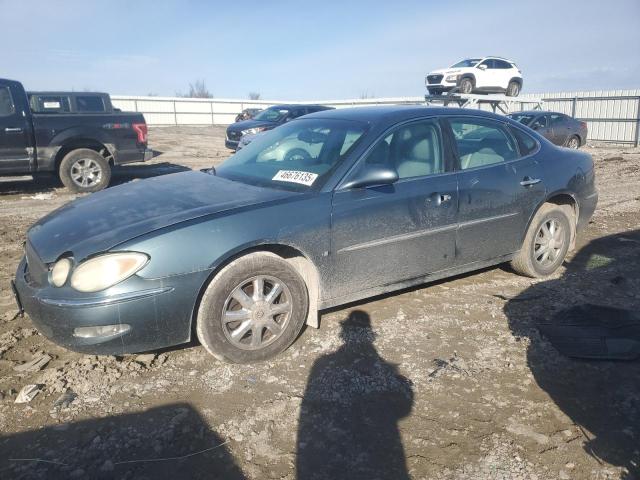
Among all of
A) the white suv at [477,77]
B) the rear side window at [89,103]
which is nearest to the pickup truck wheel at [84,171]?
the rear side window at [89,103]

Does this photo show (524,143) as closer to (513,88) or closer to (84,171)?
(84,171)

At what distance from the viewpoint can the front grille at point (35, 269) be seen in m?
2.93

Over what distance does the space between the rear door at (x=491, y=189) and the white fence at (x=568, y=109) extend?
22389mm

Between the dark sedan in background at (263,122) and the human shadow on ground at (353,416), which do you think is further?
the dark sedan in background at (263,122)

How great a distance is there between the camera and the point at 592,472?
229 cm

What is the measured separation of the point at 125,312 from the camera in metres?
2.76

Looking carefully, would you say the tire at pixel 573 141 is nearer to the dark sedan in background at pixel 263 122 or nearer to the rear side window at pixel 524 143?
the dark sedan in background at pixel 263 122

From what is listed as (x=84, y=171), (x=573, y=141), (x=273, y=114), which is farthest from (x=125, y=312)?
(x=573, y=141)

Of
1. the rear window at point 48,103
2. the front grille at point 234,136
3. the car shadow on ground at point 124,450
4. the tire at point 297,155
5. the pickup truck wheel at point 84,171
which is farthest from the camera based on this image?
the front grille at point 234,136

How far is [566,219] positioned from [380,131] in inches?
89.9

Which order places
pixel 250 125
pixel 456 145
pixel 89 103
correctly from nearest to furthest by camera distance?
1. pixel 456 145
2. pixel 89 103
3. pixel 250 125

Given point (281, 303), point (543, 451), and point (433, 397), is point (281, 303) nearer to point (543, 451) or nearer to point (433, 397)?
point (433, 397)

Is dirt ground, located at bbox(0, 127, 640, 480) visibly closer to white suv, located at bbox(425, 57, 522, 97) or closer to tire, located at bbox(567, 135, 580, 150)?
tire, located at bbox(567, 135, 580, 150)

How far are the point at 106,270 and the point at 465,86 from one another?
63.4 feet
